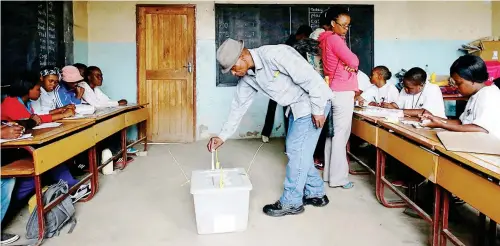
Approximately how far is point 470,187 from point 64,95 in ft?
11.0

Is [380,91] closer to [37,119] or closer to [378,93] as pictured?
[378,93]

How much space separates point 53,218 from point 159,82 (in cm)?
325

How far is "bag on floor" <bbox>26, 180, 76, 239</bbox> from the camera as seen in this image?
2.41 meters

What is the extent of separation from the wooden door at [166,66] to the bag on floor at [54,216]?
3.01m

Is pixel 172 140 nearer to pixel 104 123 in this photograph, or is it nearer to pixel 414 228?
pixel 104 123

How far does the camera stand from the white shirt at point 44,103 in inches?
132

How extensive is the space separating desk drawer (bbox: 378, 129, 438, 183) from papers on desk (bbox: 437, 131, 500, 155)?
109 millimetres

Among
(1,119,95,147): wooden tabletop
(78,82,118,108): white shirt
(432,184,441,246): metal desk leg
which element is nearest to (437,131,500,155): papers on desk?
(432,184,441,246): metal desk leg

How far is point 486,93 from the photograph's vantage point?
226 centimetres

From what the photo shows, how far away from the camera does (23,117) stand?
9.25 ft

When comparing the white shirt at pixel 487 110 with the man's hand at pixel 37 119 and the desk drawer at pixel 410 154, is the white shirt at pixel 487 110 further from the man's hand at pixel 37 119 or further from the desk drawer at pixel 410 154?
the man's hand at pixel 37 119

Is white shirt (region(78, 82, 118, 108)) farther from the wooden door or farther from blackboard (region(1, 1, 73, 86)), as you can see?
the wooden door

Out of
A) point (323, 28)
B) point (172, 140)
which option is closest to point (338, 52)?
point (323, 28)

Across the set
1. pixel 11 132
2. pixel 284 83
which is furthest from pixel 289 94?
pixel 11 132
